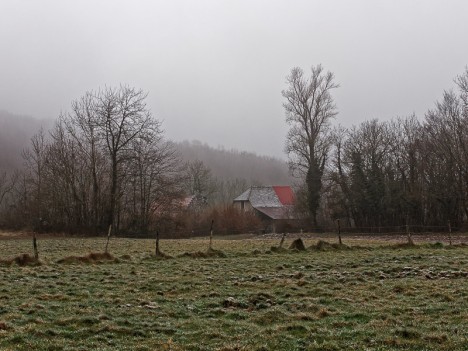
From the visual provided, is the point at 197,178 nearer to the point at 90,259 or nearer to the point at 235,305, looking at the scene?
the point at 90,259

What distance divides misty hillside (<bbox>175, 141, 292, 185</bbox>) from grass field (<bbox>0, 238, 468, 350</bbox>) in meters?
110

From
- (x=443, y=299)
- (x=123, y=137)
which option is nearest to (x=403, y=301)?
(x=443, y=299)

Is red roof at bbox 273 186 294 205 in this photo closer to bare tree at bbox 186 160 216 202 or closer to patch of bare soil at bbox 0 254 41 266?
bare tree at bbox 186 160 216 202

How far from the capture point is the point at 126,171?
56.9 m

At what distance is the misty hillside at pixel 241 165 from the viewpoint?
134 metres

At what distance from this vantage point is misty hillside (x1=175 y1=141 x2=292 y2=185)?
13450cm

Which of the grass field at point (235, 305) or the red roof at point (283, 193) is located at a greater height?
the red roof at point (283, 193)

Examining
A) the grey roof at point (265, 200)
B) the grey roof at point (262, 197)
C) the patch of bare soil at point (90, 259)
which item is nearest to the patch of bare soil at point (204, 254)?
the patch of bare soil at point (90, 259)

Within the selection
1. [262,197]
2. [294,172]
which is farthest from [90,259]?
[262,197]

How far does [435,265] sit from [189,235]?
43.1m

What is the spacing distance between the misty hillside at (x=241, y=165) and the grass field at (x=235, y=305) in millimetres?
110220

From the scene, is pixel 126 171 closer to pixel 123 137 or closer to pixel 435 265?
pixel 123 137

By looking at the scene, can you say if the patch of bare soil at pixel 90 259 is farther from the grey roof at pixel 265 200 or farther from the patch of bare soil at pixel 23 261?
the grey roof at pixel 265 200

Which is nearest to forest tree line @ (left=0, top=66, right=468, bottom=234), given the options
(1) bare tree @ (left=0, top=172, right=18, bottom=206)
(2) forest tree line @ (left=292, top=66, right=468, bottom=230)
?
(2) forest tree line @ (left=292, top=66, right=468, bottom=230)
